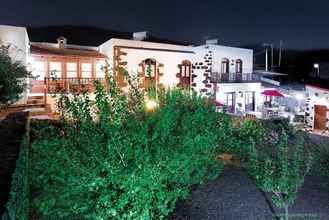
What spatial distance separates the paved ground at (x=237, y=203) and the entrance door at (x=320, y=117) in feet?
39.3

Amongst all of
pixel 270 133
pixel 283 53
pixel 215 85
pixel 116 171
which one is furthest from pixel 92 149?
pixel 283 53

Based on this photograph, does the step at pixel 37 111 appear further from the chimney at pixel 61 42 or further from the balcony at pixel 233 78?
the balcony at pixel 233 78

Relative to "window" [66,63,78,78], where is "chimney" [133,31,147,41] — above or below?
above

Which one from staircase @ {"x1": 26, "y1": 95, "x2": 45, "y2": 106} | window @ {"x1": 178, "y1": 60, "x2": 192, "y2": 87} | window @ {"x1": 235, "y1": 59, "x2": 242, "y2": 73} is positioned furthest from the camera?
window @ {"x1": 235, "y1": 59, "x2": 242, "y2": 73}

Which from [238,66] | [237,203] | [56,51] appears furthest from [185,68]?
[237,203]

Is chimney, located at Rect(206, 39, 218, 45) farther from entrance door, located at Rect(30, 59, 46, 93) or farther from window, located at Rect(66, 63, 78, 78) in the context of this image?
entrance door, located at Rect(30, 59, 46, 93)

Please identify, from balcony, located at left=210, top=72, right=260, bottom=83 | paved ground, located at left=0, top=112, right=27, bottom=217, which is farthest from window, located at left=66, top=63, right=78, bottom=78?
balcony, located at left=210, top=72, right=260, bottom=83

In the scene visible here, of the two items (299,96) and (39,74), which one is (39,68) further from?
(299,96)

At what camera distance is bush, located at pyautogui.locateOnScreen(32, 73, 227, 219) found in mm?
3945

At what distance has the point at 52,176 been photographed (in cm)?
419

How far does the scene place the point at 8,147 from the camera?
6.57 meters

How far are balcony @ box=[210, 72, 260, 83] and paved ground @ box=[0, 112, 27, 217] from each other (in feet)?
44.5

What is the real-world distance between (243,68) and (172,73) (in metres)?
8.25

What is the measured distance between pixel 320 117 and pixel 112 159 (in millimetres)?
18723
